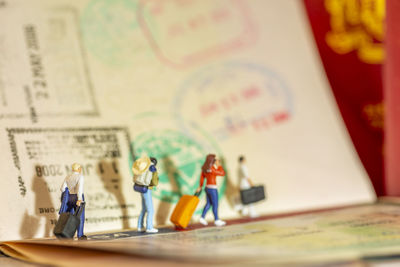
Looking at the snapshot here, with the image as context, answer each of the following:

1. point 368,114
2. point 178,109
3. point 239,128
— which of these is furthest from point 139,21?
point 368,114

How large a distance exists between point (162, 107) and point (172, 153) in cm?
12

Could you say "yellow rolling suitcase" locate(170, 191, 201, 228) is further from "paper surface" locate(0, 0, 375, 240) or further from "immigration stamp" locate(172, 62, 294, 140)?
"immigration stamp" locate(172, 62, 294, 140)

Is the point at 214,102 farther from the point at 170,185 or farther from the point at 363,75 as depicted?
the point at 363,75

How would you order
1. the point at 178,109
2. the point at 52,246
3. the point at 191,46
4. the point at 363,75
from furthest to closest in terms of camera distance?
the point at 363,75 < the point at 191,46 < the point at 178,109 < the point at 52,246

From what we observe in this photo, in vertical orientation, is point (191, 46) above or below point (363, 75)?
above

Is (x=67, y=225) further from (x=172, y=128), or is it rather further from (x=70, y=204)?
(x=172, y=128)

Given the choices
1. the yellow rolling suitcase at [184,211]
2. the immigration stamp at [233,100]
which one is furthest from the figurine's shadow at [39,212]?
the immigration stamp at [233,100]

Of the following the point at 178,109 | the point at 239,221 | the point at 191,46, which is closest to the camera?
the point at 239,221

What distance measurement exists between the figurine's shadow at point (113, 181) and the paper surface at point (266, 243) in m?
0.07

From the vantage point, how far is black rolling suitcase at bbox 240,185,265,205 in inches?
38.0

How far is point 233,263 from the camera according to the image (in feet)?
1.98

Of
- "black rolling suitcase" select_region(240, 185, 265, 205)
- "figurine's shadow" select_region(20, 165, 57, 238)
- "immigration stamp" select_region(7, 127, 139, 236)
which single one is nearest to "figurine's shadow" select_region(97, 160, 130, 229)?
"immigration stamp" select_region(7, 127, 139, 236)

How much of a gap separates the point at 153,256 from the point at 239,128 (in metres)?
0.55

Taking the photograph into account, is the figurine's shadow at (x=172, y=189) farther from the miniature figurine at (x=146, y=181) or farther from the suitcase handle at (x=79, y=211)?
the suitcase handle at (x=79, y=211)
